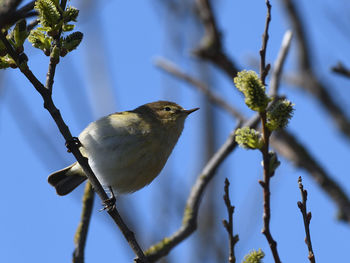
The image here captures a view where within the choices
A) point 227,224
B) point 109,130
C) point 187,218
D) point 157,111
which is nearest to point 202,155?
point 157,111

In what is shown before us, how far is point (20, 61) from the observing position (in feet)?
6.64

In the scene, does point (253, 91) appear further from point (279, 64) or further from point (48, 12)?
point (279, 64)

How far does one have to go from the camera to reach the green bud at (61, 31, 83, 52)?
84.7 inches

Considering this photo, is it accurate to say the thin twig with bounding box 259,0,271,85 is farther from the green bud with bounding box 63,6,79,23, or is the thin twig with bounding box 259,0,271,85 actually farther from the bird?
the bird

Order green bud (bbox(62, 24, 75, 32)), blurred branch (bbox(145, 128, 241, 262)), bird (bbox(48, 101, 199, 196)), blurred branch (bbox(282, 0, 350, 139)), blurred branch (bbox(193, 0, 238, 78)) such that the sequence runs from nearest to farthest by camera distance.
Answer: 1. green bud (bbox(62, 24, 75, 32))
2. blurred branch (bbox(145, 128, 241, 262))
3. bird (bbox(48, 101, 199, 196))
4. blurred branch (bbox(193, 0, 238, 78))
5. blurred branch (bbox(282, 0, 350, 139))

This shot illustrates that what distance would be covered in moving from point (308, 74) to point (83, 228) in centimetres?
332

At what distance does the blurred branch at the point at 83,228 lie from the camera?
299 centimetres

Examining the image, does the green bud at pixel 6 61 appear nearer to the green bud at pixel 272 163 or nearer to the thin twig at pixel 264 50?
the thin twig at pixel 264 50

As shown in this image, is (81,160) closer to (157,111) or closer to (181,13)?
(157,111)

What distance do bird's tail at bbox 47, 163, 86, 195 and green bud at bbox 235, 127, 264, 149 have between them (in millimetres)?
3083

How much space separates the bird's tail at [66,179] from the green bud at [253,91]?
324cm

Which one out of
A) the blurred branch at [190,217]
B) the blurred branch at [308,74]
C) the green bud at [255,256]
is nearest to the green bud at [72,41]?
the green bud at [255,256]

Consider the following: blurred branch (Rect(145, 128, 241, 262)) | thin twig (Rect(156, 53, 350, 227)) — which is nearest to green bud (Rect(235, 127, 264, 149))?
blurred branch (Rect(145, 128, 241, 262))

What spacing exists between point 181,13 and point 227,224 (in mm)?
4656
